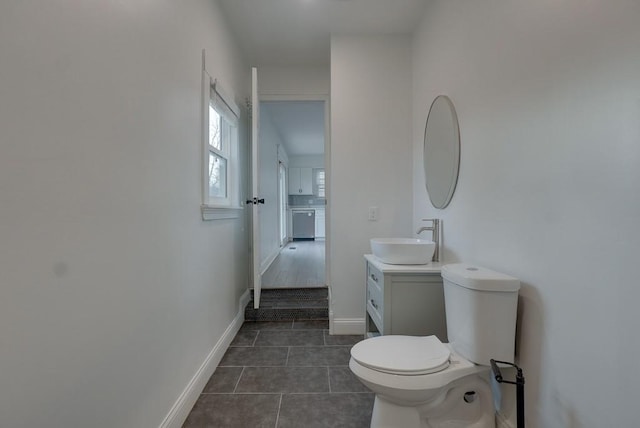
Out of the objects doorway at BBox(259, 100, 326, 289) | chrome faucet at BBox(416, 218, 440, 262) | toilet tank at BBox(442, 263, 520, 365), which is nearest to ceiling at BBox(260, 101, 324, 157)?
doorway at BBox(259, 100, 326, 289)

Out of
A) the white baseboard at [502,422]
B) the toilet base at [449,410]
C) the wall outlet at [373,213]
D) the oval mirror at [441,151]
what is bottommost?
the white baseboard at [502,422]

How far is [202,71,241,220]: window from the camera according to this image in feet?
6.14

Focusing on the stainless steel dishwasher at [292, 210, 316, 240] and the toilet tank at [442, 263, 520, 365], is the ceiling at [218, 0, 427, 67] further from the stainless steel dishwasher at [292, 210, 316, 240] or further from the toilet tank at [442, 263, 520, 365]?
the stainless steel dishwasher at [292, 210, 316, 240]

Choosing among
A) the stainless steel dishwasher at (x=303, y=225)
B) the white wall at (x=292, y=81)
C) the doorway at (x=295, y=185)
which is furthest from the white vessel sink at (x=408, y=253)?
the stainless steel dishwasher at (x=303, y=225)

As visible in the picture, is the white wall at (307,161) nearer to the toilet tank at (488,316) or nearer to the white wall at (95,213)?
the white wall at (95,213)

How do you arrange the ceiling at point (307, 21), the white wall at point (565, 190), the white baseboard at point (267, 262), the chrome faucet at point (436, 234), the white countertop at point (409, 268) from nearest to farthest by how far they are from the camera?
the white wall at point (565, 190), the white countertop at point (409, 268), the chrome faucet at point (436, 234), the ceiling at point (307, 21), the white baseboard at point (267, 262)

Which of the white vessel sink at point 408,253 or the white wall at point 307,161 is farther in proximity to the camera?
the white wall at point 307,161

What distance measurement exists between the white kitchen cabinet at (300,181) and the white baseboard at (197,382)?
19.5 ft

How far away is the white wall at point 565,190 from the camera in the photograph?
32.0 inches

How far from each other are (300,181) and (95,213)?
24.5 feet

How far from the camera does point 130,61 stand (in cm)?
108

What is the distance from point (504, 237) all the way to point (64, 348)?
1.63m

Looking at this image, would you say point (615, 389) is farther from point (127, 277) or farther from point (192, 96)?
point (192, 96)

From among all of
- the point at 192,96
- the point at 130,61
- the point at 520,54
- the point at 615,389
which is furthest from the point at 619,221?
the point at 192,96
